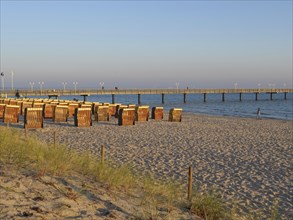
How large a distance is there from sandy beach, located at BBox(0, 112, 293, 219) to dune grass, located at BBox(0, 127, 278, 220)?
1.22m

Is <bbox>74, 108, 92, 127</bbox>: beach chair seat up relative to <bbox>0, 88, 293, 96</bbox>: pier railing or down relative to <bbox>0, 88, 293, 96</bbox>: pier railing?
down

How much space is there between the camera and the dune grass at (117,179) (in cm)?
538

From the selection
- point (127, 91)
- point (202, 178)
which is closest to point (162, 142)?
point (202, 178)

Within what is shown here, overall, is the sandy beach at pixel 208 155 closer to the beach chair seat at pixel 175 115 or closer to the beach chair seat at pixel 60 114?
the beach chair seat at pixel 60 114

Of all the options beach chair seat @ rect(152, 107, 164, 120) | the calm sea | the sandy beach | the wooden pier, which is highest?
the wooden pier

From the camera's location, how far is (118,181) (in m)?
6.16

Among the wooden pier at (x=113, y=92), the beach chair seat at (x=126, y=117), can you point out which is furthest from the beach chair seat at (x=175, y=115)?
the wooden pier at (x=113, y=92)

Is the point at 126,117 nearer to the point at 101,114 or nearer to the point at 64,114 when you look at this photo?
the point at 101,114

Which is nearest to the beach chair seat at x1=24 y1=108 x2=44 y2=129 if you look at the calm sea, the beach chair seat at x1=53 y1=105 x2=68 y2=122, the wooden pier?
the beach chair seat at x1=53 y1=105 x2=68 y2=122

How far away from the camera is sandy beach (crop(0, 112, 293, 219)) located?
7.89 meters

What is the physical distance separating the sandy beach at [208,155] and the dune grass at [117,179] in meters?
1.22

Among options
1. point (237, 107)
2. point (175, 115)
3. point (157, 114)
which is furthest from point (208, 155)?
point (237, 107)

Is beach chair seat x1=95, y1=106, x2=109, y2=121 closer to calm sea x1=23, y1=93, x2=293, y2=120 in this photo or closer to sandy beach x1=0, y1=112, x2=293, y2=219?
sandy beach x1=0, y1=112, x2=293, y2=219

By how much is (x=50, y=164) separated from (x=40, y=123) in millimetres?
10455
